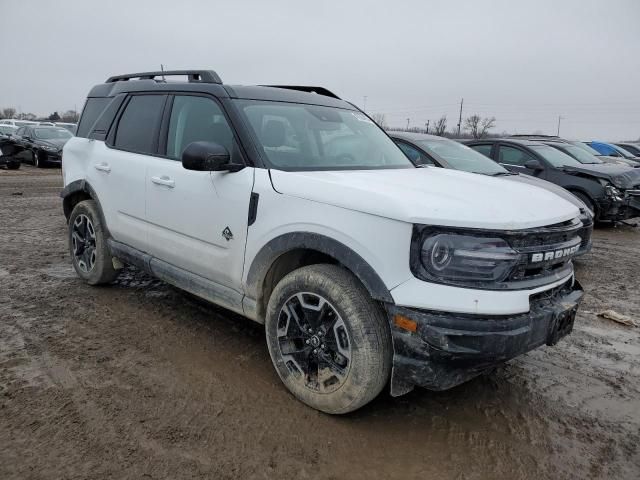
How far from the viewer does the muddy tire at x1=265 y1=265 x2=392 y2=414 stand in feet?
8.53

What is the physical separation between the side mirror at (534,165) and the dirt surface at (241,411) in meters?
4.99

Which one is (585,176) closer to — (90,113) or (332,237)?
(332,237)

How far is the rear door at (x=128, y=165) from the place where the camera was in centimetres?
398

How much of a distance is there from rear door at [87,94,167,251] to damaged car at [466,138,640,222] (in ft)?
22.7

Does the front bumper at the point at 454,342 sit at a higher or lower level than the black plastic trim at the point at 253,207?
lower

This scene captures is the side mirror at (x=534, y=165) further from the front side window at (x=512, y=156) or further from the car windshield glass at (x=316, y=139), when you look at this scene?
the car windshield glass at (x=316, y=139)

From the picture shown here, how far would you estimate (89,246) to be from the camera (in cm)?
483

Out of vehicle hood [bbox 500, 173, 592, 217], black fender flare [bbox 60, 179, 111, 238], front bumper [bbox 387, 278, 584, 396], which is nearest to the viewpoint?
front bumper [bbox 387, 278, 584, 396]

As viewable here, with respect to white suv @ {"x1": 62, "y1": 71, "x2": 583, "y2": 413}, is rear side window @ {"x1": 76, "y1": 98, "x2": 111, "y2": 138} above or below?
above

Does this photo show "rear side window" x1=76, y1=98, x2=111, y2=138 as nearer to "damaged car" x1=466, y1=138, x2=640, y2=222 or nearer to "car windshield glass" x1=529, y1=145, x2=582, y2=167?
"damaged car" x1=466, y1=138, x2=640, y2=222

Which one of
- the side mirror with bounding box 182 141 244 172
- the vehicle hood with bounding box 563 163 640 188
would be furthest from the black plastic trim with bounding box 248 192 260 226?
the vehicle hood with bounding box 563 163 640 188

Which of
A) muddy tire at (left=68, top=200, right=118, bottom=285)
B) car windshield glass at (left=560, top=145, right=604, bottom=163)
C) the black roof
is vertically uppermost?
the black roof

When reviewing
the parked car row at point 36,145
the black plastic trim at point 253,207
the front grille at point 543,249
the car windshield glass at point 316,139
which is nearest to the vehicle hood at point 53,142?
the parked car row at point 36,145

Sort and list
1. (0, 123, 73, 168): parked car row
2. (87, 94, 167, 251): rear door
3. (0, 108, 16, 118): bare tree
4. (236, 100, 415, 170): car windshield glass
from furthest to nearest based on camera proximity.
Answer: (0, 108, 16, 118): bare tree
(0, 123, 73, 168): parked car row
(87, 94, 167, 251): rear door
(236, 100, 415, 170): car windshield glass
